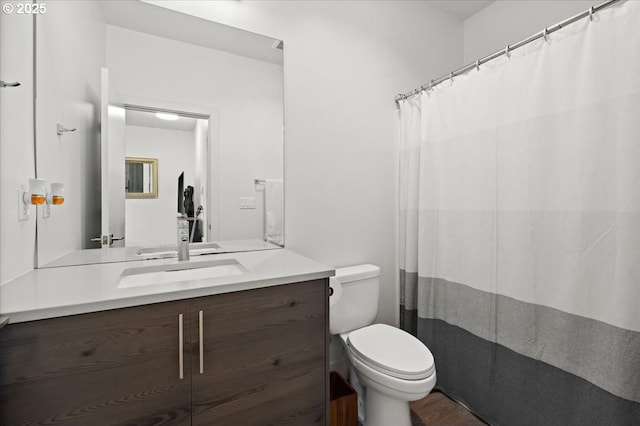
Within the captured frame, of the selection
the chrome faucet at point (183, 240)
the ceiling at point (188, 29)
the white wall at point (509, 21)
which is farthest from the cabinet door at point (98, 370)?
the white wall at point (509, 21)

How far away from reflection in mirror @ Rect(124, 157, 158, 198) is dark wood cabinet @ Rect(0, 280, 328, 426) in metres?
0.73

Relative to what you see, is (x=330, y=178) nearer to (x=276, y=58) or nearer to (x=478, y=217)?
(x=276, y=58)

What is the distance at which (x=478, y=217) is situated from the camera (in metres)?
1.65

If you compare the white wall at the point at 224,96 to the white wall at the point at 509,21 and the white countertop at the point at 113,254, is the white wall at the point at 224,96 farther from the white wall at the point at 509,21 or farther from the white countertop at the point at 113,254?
the white wall at the point at 509,21

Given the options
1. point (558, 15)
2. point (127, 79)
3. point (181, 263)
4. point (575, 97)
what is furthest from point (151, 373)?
point (558, 15)

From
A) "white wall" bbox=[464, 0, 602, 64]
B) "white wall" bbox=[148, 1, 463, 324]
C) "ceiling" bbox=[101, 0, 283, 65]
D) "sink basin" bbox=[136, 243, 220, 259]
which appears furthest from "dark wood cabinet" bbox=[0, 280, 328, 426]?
"white wall" bbox=[464, 0, 602, 64]

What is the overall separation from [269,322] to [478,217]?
1.24 meters

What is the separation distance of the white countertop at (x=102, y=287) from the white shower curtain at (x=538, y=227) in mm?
955

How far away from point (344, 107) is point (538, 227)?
1271 mm

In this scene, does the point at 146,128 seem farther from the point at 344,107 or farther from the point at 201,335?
the point at 344,107

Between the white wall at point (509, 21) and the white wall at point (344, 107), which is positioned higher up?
the white wall at point (509, 21)

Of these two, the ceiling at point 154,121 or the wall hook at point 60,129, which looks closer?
the wall hook at point 60,129

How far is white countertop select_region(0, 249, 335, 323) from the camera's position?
0.79m

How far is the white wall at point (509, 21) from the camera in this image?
6.05 feet
